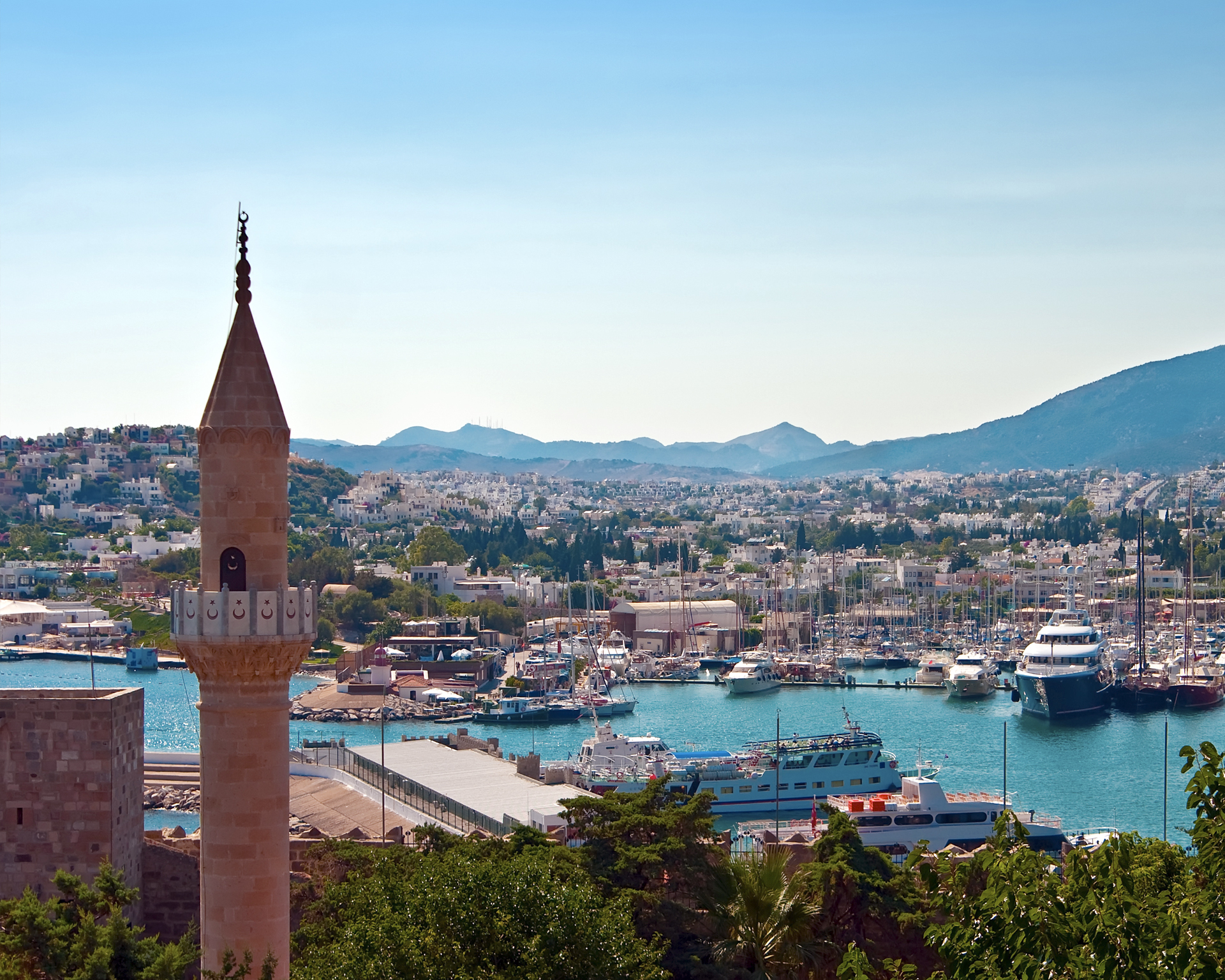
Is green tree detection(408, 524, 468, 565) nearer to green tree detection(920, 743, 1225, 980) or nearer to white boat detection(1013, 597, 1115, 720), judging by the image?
white boat detection(1013, 597, 1115, 720)

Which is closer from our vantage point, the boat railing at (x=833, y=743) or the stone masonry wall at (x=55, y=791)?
the stone masonry wall at (x=55, y=791)

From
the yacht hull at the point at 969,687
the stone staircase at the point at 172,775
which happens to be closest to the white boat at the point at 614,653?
the yacht hull at the point at 969,687

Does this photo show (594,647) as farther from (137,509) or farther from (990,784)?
(137,509)

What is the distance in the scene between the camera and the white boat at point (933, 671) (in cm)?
6600

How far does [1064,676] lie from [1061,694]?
0.62m

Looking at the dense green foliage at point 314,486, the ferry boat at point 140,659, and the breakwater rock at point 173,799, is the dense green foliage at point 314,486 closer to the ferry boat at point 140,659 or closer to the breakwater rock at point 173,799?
the ferry boat at point 140,659

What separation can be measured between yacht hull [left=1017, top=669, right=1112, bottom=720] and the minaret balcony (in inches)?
1881

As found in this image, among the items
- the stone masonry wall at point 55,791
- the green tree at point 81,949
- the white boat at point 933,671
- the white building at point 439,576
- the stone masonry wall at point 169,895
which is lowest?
the white boat at point 933,671

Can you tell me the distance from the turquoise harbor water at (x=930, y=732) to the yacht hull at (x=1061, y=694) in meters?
0.57

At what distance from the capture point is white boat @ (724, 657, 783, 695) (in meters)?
64.4

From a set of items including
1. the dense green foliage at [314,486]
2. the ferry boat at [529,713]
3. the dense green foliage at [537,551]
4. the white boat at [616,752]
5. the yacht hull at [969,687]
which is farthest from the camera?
the dense green foliage at [314,486]

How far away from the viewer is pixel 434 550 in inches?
3954

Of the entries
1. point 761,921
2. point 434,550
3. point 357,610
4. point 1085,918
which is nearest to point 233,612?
point 1085,918

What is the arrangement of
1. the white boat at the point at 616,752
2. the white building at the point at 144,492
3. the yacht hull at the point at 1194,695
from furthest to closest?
the white building at the point at 144,492, the yacht hull at the point at 1194,695, the white boat at the point at 616,752
